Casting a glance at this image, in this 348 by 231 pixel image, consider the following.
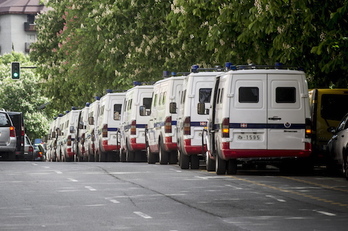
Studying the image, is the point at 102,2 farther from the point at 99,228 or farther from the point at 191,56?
the point at 99,228

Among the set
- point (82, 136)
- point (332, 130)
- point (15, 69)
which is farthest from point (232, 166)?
point (15, 69)

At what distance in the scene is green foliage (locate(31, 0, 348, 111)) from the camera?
26.3m

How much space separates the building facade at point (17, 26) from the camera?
592 feet

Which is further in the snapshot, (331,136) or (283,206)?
(331,136)

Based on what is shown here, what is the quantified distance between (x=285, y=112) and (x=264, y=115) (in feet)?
1.53

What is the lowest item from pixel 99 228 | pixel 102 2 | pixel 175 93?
pixel 99 228

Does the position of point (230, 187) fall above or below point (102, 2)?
below

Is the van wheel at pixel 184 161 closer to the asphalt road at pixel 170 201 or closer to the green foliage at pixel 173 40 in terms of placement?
the asphalt road at pixel 170 201

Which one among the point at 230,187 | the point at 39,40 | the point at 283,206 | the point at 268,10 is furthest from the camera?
the point at 39,40

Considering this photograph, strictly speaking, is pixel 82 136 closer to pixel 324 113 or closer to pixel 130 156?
pixel 130 156

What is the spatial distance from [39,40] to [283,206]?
150 feet

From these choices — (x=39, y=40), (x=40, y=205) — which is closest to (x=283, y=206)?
(x=40, y=205)

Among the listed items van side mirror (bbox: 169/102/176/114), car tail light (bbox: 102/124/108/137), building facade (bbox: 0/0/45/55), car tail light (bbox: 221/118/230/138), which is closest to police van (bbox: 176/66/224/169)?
van side mirror (bbox: 169/102/176/114)

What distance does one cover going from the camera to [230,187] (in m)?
21.5
